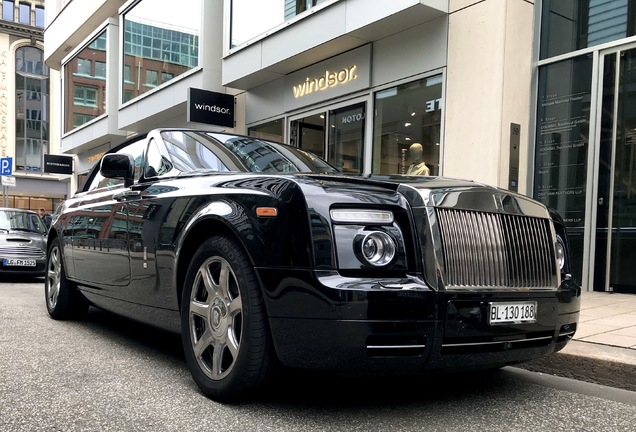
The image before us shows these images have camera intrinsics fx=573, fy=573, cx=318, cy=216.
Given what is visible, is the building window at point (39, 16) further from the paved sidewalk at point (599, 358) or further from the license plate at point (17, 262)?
the paved sidewalk at point (599, 358)

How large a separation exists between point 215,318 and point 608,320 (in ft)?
12.0

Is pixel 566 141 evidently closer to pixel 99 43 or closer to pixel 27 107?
pixel 99 43

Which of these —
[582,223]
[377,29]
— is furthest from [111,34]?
[582,223]

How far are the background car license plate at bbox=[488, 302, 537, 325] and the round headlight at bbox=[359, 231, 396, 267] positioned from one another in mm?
543

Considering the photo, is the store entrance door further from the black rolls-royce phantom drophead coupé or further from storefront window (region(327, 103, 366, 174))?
the black rolls-royce phantom drophead coupé

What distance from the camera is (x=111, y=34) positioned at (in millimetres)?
18359

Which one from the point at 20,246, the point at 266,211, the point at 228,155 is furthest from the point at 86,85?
the point at 266,211

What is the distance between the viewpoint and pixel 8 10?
48812mm

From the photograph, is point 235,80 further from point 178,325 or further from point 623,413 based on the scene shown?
point 623,413

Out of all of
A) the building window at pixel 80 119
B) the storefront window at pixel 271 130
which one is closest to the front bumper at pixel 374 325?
the storefront window at pixel 271 130

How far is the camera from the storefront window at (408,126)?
8305 millimetres

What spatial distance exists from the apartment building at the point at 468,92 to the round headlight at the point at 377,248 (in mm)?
4022

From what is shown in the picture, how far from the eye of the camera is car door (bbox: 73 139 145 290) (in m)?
3.97

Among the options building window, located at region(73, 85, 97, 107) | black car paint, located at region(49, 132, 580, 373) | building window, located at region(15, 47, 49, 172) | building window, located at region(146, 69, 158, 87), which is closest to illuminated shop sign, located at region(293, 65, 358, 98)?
building window, located at region(146, 69, 158, 87)
